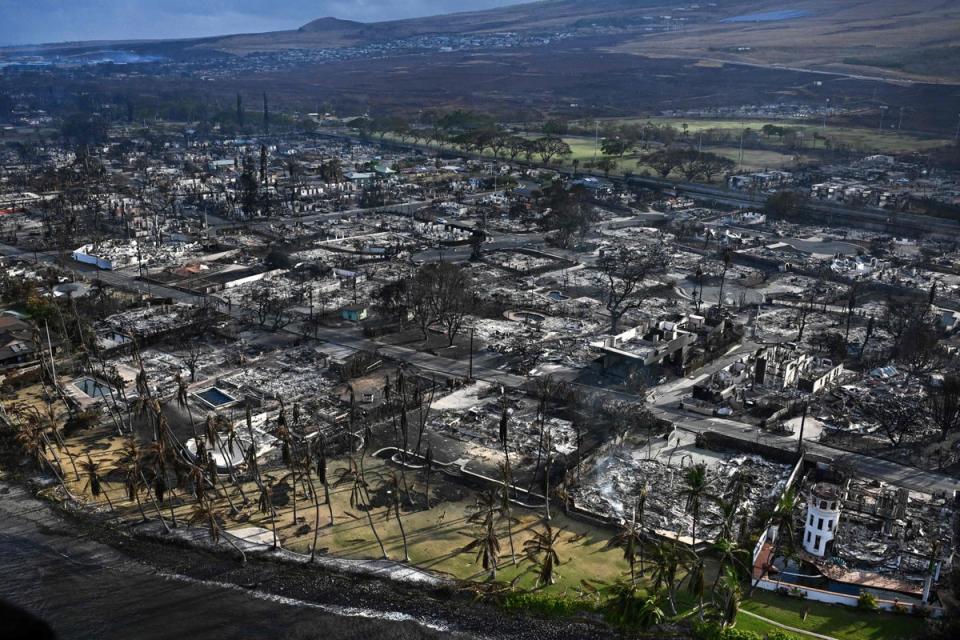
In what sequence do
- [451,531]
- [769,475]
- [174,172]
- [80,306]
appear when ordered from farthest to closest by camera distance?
[174,172], [80,306], [769,475], [451,531]

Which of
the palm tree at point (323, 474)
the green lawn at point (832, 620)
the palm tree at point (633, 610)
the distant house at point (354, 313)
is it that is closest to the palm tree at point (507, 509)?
the palm tree at point (633, 610)

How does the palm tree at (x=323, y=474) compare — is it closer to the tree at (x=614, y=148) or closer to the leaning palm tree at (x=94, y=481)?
the leaning palm tree at (x=94, y=481)

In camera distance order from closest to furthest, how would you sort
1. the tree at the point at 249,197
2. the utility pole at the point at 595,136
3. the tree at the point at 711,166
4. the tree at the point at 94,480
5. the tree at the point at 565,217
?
the tree at the point at 94,480
the tree at the point at 565,217
the tree at the point at 249,197
the tree at the point at 711,166
the utility pole at the point at 595,136

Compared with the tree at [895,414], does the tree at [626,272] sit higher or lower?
higher

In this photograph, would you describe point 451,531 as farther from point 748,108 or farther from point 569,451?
point 748,108

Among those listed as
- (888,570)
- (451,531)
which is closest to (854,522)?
(888,570)

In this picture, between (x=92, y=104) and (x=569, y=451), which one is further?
(x=92, y=104)

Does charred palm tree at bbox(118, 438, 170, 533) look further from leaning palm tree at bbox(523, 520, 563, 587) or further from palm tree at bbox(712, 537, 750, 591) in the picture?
palm tree at bbox(712, 537, 750, 591)
